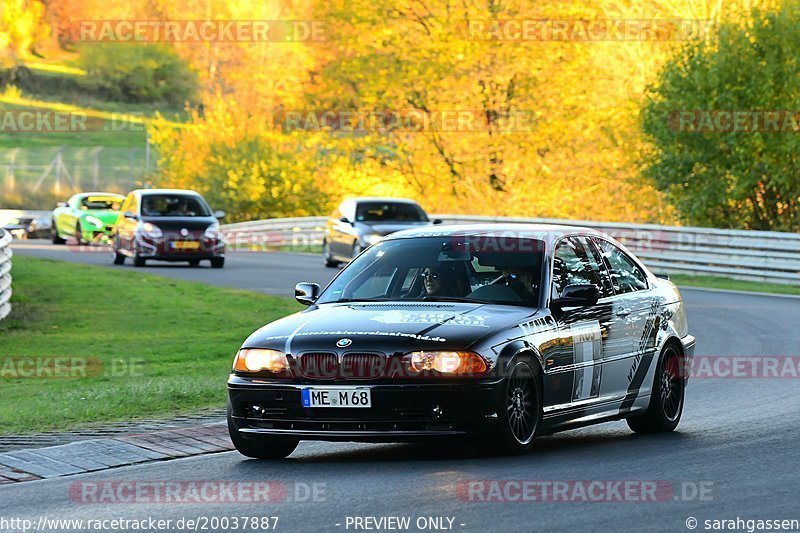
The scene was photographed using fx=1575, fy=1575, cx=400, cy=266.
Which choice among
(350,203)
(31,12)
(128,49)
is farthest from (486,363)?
(31,12)

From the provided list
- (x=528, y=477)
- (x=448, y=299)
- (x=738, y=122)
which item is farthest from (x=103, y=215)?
(x=528, y=477)

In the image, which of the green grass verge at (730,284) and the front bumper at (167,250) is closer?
the green grass verge at (730,284)

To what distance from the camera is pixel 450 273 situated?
10297mm

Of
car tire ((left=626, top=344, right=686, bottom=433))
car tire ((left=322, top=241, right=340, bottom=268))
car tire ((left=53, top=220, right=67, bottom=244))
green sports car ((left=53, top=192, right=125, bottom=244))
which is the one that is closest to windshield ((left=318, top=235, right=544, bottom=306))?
car tire ((left=626, top=344, right=686, bottom=433))

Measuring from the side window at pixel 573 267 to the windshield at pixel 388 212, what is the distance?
23.2 m

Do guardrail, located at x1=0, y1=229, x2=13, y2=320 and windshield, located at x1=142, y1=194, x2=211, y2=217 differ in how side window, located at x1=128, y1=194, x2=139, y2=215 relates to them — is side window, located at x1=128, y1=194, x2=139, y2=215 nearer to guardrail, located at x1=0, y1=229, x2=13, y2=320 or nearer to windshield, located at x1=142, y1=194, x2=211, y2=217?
windshield, located at x1=142, y1=194, x2=211, y2=217

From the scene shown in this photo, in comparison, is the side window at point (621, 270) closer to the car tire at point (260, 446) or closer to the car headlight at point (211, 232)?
the car tire at point (260, 446)

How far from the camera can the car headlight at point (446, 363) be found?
9125 millimetres

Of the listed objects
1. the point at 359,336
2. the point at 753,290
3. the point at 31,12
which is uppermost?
the point at 31,12

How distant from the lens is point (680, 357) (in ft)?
37.9

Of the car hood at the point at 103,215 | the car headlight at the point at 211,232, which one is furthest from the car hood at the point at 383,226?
the car hood at the point at 103,215

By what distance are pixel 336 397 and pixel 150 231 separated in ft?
76.7

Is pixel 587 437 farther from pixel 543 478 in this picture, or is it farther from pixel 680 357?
pixel 543 478

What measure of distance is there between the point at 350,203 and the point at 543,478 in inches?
1037
